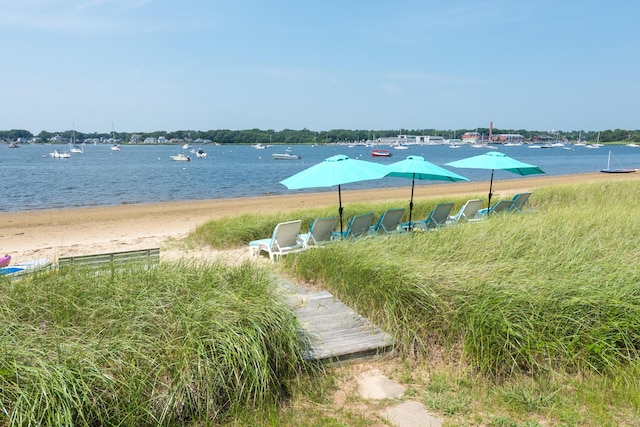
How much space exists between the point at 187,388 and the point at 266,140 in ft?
605

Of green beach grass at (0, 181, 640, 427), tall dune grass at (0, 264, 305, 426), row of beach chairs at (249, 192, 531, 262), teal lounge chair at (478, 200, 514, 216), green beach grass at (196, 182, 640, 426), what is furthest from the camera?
teal lounge chair at (478, 200, 514, 216)

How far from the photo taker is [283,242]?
7.86m

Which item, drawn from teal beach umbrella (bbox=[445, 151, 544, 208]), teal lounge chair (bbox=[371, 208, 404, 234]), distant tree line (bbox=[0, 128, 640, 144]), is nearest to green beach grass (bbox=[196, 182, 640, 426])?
teal lounge chair (bbox=[371, 208, 404, 234])

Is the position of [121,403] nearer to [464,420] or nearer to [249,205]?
[464,420]

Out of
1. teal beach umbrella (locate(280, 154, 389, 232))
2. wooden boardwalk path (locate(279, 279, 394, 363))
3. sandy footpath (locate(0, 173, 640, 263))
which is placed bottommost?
sandy footpath (locate(0, 173, 640, 263))

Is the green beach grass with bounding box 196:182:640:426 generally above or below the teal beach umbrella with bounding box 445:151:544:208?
below

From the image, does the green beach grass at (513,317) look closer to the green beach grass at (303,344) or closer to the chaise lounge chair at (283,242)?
the green beach grass at (303,344)

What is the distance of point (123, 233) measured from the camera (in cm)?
1322

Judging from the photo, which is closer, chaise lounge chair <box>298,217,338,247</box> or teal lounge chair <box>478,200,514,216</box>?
chaise lounge chair <box>298,217,338,247</box>

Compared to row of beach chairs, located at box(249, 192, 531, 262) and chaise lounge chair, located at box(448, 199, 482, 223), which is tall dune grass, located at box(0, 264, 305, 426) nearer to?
row of beach chairs, located at box(249, 192, 531, 262)

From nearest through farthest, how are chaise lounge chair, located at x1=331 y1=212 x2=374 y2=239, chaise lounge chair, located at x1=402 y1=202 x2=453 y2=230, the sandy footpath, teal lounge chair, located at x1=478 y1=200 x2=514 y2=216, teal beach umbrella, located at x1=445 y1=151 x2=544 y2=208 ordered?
chaise lounge chair, located at x1=331 y1=212 x2=374 y2=239 → chaise lounge chair, located at x1=402 y1=202 x2=453 y2=230 → teal lounge chair, located at x1=478 y1=200 x2=514 y2=216 → teal beach umbrella, located at x1=445 y1=151 x2=544 y2=208 → the sandy footpath

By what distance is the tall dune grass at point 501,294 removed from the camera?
386 centimetres

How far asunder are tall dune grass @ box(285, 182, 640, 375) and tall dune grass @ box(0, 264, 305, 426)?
120cm

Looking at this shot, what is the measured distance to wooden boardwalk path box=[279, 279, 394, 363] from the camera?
4.07 metres
